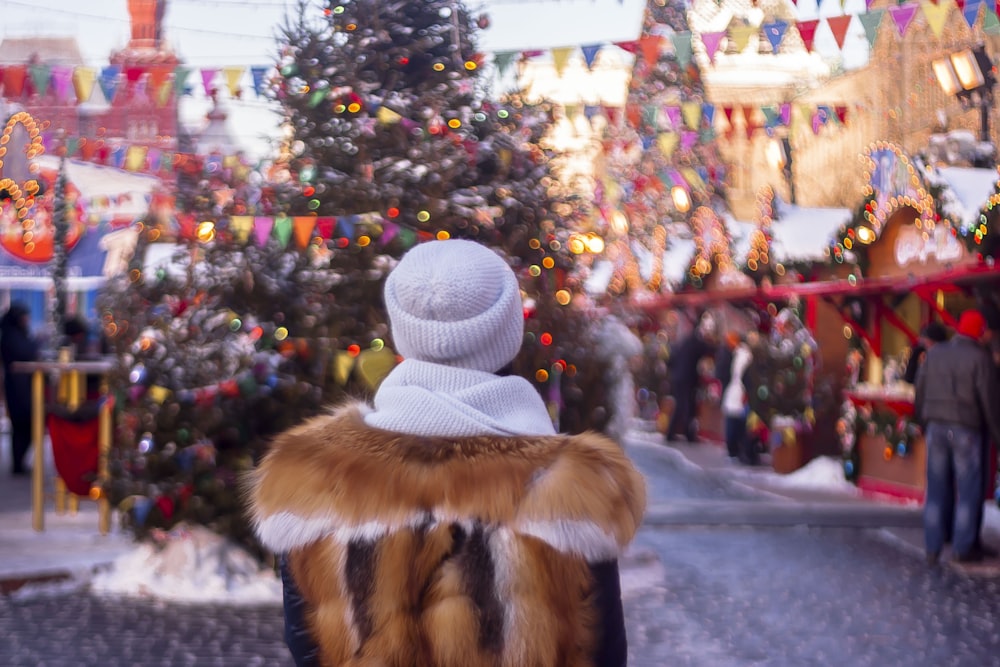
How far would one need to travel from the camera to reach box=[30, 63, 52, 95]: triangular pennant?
12.2 m

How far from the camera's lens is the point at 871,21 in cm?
1006

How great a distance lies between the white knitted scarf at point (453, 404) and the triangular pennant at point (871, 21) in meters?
8.37

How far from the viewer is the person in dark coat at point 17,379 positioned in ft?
52.0

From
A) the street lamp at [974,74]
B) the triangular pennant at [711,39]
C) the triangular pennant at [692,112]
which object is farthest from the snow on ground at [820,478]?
the triangular pennant at [711,39]

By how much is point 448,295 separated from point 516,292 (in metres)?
0.17

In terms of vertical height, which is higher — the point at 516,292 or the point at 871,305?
the point at 516,292

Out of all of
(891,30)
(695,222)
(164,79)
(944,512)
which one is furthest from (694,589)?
(695,222)

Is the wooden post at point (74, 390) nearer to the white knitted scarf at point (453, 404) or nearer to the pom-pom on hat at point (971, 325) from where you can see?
the pom-pom on hat at point (971, 325)

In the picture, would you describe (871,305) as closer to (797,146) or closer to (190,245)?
(190,245)

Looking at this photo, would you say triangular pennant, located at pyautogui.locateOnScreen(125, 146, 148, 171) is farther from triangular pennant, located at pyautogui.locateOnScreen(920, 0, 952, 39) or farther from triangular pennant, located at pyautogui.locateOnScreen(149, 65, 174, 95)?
triangular pennant, located at pyautogui.locateOnScreen(920, 0, 952, 39)

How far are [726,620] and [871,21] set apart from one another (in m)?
4.78

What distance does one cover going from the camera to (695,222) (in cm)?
2791

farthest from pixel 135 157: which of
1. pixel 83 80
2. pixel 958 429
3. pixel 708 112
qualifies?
pixel 958 429

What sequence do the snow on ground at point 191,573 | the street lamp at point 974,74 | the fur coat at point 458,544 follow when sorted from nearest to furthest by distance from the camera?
the fur coat at point 458,544 → the snow on ground at point 191,573 → the street lamp at point 974,74
